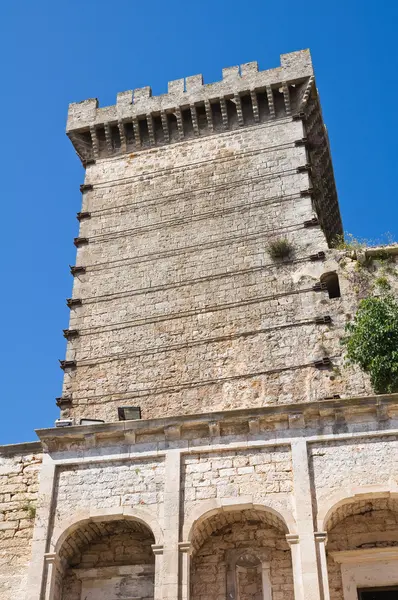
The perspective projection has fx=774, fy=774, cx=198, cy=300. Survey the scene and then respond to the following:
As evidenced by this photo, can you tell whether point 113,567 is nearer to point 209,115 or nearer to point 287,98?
point 209,115

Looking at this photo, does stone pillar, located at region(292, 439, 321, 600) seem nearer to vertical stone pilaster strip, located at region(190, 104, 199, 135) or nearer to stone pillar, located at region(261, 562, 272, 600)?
stone pillar, located at region(261, 562, 272, 600)

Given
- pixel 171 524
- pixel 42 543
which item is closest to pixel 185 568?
pixel 171 524

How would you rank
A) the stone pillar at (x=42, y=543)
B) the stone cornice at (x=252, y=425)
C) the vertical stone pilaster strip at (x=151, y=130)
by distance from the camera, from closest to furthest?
the stone pillar at (x=42, y=543)
the stone cornice at (x=252, y=425)
the vertical stone pilaster strip at (x=151, y=130)

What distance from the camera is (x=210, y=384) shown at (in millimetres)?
16203

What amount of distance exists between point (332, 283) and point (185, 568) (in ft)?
25.4

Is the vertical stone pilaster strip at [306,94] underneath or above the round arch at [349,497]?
above

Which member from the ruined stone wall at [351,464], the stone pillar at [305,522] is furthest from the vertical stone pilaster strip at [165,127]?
the ruined stone wall at [351,464]

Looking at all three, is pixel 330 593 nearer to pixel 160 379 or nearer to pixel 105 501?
pixel 105 501

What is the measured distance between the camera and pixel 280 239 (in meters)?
17.7

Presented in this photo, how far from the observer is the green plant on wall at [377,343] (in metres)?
14.0

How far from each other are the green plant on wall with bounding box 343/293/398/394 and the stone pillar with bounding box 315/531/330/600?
3.65 m

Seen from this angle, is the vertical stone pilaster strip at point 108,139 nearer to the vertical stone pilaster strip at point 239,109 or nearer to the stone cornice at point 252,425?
the vertical stone pilaster strip at point 239,109

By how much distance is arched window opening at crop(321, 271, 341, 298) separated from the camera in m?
16.8

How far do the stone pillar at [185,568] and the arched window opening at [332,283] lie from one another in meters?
7.22
